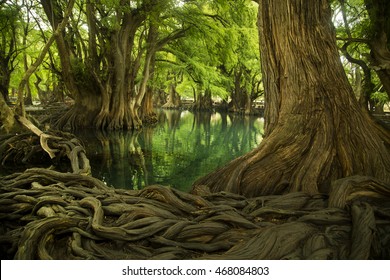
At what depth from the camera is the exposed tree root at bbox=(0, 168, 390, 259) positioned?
2.46m

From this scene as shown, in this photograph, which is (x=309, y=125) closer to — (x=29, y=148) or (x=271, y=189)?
(x=271, y=189)

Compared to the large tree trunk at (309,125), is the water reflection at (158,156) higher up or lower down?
lower down

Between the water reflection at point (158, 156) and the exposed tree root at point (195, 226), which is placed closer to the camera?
the exposed tree root at point (195, 226)

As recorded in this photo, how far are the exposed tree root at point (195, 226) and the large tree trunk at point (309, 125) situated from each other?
18.2 inches

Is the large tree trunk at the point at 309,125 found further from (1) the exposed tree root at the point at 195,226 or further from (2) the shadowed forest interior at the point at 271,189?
(1) the exposed tree root at the point at 195,226

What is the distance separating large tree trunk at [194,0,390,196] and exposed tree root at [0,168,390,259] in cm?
46

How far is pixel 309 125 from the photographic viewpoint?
3791mm

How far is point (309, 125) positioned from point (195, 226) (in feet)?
6.51

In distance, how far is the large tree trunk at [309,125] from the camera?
3658mm

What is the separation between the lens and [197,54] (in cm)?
1795

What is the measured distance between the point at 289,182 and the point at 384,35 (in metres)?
3.02

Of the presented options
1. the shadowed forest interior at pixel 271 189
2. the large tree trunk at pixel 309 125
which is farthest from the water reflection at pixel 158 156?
the large tree trunk at pixel 309 125

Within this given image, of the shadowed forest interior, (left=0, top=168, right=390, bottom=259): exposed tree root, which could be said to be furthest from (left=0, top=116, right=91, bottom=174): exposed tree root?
(left=0, top=168, right=390, bottom=259): exposed tree root
